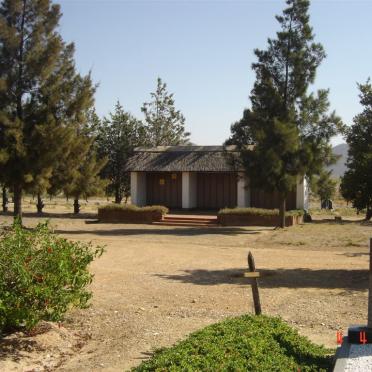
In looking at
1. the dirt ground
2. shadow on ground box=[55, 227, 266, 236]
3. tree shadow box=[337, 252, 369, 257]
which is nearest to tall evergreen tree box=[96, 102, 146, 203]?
shadow on ground box=[55, 227, 266, 236]

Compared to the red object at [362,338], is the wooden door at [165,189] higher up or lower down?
higher up

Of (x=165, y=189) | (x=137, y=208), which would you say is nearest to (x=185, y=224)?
(x=137, y=208)

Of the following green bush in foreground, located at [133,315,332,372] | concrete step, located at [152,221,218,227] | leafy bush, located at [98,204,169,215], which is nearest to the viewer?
green bush in foreground, located at [133,315,332,372]

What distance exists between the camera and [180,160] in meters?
32.4

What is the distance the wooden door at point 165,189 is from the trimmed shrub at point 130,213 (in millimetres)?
4647

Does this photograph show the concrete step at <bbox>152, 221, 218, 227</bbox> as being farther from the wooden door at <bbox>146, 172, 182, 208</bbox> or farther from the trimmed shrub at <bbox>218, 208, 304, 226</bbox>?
the wooden door at <bbox>146, 172, 182, 208</bbox>

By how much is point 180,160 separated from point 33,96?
12.2 metres

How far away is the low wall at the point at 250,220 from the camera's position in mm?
25844

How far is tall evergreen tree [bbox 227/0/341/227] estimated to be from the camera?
2333 cm

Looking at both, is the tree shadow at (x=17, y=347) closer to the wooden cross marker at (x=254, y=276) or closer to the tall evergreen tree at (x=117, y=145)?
the wooden cross marker at (x=254, y=276)

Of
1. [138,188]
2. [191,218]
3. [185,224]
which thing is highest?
[138,188]

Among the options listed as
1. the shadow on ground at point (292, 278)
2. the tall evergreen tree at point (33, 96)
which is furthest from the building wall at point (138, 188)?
the shadow on ground at point (292, 278)

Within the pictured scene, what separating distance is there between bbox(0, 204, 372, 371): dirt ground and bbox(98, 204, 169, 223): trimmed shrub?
7607 millimetres

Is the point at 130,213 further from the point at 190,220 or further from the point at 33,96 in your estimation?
the point at 33,96
